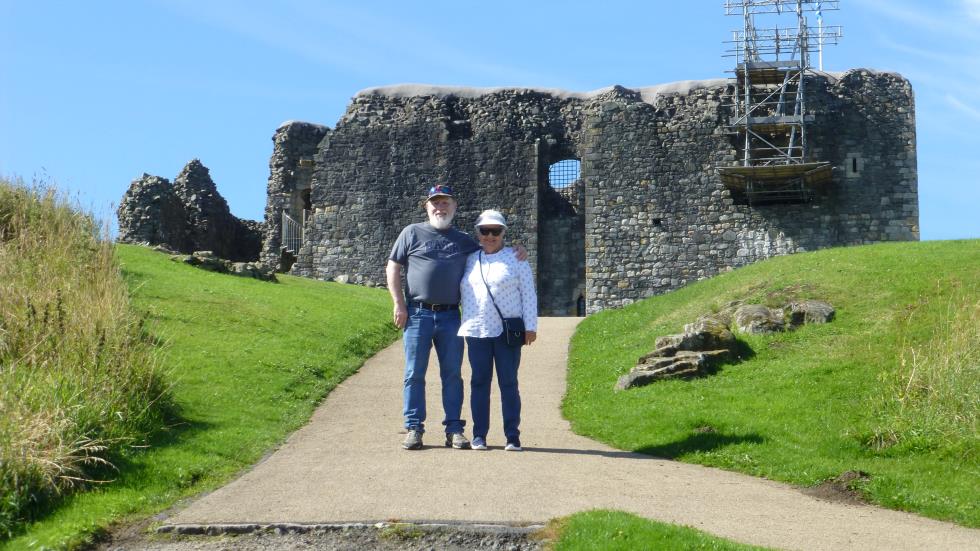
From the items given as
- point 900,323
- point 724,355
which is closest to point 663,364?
point 724,355

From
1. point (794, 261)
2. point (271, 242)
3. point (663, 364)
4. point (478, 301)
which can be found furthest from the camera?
point (271, 242)

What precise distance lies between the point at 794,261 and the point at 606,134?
7.72 metres

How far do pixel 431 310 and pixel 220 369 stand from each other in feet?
14.3

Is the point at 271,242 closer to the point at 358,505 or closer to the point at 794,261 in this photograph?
the point at 794,261

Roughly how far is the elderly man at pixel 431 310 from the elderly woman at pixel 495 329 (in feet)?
0.46

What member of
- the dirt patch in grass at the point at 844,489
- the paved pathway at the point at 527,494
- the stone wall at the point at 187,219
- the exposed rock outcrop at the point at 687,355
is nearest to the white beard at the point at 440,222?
the paved pathway at the point at 527,494

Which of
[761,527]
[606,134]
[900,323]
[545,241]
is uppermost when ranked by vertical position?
[606,134]

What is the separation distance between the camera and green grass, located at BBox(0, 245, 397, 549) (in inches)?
330

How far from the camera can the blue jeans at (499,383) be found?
32.0 ft

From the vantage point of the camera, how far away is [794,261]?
2044cm

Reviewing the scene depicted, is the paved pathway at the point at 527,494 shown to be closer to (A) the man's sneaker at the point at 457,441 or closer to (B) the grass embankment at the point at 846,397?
(A) the man's sneaker at the point at 457,441

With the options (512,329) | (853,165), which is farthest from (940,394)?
(853,165)

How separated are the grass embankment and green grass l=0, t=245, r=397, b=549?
3321 millimetres

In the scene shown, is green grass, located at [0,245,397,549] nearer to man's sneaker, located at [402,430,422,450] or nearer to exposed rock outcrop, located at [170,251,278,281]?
exposed rock outcrop, located at [170,251,278,281]
